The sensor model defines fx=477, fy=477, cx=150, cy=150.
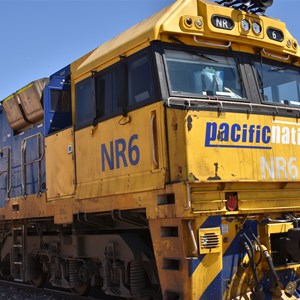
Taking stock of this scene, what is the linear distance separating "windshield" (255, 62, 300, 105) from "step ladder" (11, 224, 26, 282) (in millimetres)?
4832

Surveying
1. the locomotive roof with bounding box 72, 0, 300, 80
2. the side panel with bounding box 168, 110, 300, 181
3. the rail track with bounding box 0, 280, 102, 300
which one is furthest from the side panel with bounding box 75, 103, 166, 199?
the rail track with bounding box 0, 280, 102, 300

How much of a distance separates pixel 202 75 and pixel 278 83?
121 centimetres

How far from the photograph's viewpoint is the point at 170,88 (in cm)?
522

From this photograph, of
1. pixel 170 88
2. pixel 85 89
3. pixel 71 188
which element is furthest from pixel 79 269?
pixel 170 88

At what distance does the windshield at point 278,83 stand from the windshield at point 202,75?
41 cm

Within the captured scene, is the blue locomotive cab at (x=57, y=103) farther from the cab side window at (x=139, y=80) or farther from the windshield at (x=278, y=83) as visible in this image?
the windshield at (x=278, y=83)

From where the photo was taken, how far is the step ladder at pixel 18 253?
8.20m

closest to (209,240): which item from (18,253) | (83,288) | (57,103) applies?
(83,288)

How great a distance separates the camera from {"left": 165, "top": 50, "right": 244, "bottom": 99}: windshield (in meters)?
5.32

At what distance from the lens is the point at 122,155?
5.68 m

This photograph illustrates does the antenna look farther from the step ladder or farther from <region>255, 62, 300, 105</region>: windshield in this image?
the step ladder

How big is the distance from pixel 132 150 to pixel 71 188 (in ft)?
4.80

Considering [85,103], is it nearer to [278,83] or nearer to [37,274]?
[278,83]

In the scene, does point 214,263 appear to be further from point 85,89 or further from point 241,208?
point 85,89
